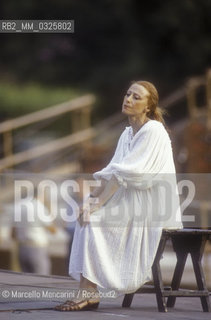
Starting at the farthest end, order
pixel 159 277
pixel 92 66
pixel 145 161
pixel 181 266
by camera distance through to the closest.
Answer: pixel 92 66
pixel 181 266
pixel 159 277
pixel 145 161

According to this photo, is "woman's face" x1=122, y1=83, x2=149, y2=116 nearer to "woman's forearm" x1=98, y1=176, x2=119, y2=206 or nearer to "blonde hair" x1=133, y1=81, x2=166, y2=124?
"blonde hair" x1=133, y1=81, x2=166, y2=124

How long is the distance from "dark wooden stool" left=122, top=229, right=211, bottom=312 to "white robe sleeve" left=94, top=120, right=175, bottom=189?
39 centimetres

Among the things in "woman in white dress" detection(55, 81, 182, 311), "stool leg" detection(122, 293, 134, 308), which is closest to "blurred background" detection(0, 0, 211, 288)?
"stool leg" detection(122, 293, 134, 308)

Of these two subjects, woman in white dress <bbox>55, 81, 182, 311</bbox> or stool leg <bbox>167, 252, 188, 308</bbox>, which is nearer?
woman in white dress <bbox>55, 81, 182, 311</bbox>

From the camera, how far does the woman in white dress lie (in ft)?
27.5

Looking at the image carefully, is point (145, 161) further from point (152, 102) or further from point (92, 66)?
point (92, 66)

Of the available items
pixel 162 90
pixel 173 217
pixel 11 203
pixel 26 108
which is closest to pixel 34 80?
pixel 26 108

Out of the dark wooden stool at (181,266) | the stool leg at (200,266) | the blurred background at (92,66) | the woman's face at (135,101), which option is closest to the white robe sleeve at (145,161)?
the woman's face at (135,101)

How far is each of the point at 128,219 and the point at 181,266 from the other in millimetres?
571

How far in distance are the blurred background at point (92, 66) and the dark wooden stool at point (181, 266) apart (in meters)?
11.0

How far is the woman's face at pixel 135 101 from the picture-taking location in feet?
28.2

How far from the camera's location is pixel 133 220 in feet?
27.9

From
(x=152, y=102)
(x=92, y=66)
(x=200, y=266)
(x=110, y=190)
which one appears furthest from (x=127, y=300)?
(x=92, y=66)

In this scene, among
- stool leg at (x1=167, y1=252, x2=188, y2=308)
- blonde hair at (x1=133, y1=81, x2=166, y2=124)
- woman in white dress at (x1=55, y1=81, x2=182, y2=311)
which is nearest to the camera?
woman in white dress at (x1=55, y1=81, x2=182, y2=311)
